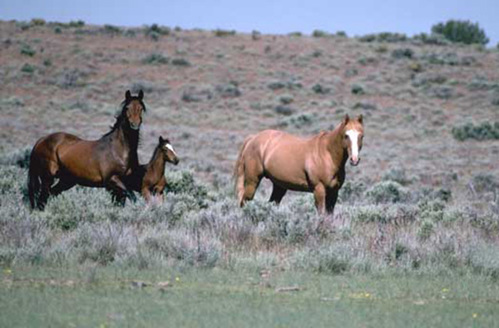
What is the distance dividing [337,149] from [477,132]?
85.2ft

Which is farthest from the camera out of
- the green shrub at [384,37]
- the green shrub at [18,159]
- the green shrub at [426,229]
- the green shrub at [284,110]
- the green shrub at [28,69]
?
the green shrub at [384,37]

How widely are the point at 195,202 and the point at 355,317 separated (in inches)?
302

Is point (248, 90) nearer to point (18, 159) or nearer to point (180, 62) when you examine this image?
point (180, 62)

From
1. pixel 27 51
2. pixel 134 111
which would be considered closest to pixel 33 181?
pixel 134 111

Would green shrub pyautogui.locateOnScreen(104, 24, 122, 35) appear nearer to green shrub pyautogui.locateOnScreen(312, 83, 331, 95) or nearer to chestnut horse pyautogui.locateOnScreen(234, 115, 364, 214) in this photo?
green shrub pyautogui.locateOnScreen(312, 83, 331, 95)

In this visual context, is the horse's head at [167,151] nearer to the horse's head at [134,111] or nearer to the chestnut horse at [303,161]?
the chestnut horse at [303,161]

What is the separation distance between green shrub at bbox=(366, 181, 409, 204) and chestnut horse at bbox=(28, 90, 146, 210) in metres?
7.31

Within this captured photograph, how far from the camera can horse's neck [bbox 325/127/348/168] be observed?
44.6 feet

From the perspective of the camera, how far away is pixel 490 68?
5878cm

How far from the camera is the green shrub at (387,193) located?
20.2 metres

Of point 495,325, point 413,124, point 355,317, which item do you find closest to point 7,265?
point 355,317

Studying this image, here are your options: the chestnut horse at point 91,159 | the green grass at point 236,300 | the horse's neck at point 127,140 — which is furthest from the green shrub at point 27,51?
the green grass at point 236,300

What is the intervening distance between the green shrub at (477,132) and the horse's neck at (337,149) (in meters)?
25.3

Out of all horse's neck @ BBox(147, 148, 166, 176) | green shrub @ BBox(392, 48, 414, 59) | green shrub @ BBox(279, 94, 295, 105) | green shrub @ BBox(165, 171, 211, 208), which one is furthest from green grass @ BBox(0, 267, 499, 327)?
green shrub @ BBox(392, 48, 414, 59)
